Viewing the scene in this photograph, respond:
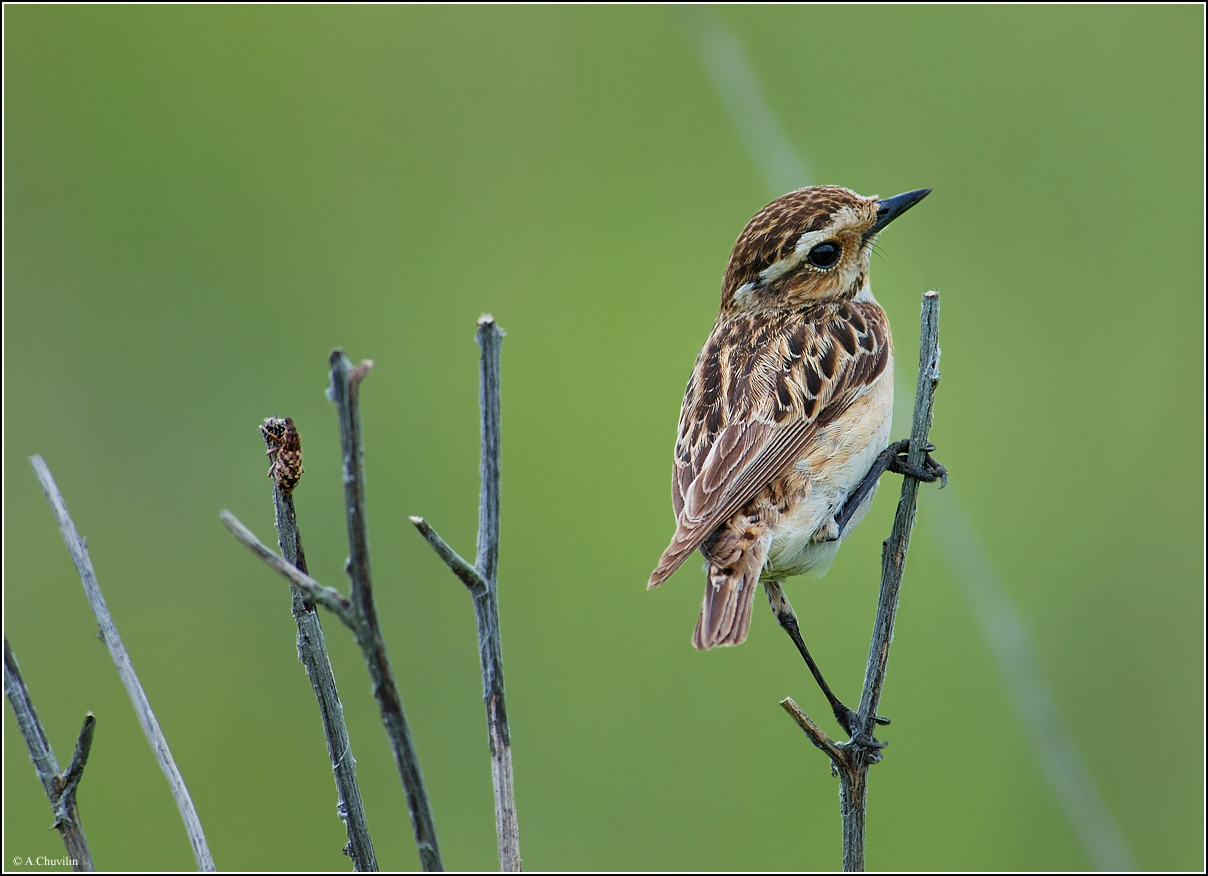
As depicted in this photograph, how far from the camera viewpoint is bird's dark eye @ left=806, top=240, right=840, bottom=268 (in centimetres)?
368

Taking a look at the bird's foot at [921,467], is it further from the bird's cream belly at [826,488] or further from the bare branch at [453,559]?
the bare branch at [453,559]

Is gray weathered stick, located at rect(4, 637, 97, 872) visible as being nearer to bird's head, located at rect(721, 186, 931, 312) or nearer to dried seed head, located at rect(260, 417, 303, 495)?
dried seed head, located at rect(260, 417, 303, 495)

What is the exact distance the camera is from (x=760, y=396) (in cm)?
336

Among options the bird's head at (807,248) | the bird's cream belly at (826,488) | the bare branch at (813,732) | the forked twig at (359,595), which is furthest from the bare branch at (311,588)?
the bird's head at (807,248)

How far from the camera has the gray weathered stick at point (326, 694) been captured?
157cm

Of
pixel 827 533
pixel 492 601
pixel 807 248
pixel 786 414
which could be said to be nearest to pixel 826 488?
pixel 827 533

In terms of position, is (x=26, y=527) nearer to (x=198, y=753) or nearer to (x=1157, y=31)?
(x=198, y=753)

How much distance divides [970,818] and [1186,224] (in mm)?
3421

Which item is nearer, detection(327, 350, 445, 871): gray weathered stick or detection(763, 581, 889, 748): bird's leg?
detection(327, 350, 445, 871): gray weathered stick

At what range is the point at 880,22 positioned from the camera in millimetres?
6430

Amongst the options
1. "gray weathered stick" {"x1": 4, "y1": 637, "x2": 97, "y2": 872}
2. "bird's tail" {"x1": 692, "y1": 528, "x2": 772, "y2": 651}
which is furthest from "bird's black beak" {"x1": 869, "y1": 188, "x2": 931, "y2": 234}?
"gray weathered stick" {"x1": 4, "y1": 637, "x2": 97, "y2": 872}

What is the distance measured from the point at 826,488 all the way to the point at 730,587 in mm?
543

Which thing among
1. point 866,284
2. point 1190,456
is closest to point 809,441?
point 866,284

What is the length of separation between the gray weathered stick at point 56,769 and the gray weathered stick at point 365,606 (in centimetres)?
61
